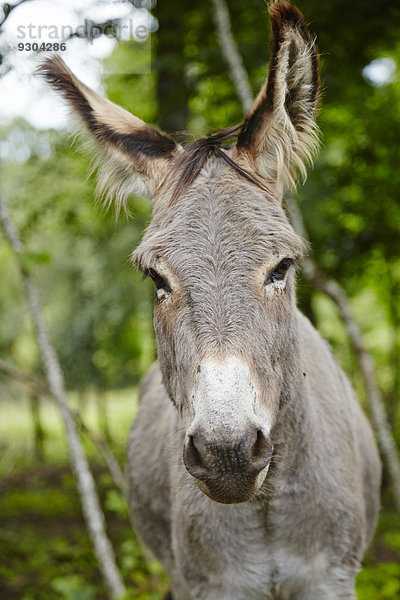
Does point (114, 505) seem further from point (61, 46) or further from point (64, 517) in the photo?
point (64, 517)

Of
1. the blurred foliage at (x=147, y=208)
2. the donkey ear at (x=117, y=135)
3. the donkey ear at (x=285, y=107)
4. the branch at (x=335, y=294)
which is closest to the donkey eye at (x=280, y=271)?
the donkey ear at (x=285, y=107)

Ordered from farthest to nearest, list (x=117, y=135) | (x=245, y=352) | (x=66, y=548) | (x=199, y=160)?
(x=66, y=548) → (x=117, y=135) → (x=199, y=160) → (x=245, y=352)

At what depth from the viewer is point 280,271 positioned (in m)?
2.28

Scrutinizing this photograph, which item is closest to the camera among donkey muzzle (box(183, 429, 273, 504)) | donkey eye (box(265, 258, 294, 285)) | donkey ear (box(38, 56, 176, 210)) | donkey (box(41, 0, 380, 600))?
donkey muzzle (box(183, 429, 273, 504))

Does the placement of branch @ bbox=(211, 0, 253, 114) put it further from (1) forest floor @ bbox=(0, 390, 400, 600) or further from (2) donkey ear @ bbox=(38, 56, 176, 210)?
(1) forest floor @ bbox=(0, 390, 400, 600)

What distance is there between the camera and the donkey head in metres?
1.84

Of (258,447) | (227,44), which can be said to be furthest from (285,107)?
(227,44)

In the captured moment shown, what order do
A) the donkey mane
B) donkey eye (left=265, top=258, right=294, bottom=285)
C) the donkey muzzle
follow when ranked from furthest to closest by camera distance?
1. the donkey mane
2. donkey eye (left=265, top=258, right=294, bottom=285)
3. the donkey muzzle

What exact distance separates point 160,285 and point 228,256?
380 mm

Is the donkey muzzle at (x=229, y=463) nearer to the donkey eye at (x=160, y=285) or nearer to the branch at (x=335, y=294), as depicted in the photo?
the donkey eye at (x=160, y=285)

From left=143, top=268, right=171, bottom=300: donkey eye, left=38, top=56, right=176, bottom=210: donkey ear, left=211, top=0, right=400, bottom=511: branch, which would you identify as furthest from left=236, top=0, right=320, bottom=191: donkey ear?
left=211, top=0, right=400, bottom=511: branch

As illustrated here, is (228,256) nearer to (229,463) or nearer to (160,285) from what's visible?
(160,285)

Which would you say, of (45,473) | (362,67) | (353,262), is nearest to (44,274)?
(45,473)

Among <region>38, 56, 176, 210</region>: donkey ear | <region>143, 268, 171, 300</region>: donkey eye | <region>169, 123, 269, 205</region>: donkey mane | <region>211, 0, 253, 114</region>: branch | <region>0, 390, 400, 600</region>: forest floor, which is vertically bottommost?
<region>0, 390, 400, 600</region>: forest floor
